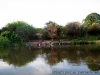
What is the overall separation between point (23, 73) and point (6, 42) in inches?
1036

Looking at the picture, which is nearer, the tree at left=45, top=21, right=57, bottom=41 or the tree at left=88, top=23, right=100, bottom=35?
the tree at left=45, top=21, right=57, bottom=41

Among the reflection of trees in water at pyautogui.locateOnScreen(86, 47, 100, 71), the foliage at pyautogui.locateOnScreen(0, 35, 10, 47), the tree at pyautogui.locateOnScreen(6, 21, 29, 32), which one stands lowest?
the reflection of trees in water at pyautogui.locateOnScreen(86, 47, 100, 71)

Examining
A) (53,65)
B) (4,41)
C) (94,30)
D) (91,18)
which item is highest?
(91,18)

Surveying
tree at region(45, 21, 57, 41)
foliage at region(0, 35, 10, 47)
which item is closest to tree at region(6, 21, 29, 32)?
tree at region(45, 21, 57, 41)

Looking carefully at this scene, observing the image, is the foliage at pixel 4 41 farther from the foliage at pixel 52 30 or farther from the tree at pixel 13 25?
the tree at pixel 13 25

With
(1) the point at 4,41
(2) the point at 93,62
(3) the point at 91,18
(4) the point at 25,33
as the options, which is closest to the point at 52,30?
(4) the point at 25,33

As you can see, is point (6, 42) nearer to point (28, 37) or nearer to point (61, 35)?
point (28, 37)

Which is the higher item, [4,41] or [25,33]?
[25,33]

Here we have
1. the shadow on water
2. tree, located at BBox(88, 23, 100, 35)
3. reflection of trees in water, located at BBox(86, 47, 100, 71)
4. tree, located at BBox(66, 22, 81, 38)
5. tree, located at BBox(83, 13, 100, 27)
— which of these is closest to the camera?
reflection of trees in water, located at BBox(86, 47, 100, 71)

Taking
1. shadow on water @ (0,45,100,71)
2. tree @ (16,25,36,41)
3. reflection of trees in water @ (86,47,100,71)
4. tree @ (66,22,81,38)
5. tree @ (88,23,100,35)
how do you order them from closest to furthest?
reflection of trees in water @ (86,47,100,71)
shadow on water @ (0,45,100,71)
tree @ (66,22,81,38)
tree @ (16,25,36,41)
tree @ (88,23,100,35)

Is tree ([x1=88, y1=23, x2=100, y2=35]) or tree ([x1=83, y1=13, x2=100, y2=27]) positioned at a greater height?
tree ([x1=83, y1=13, x2=100, y2=27])

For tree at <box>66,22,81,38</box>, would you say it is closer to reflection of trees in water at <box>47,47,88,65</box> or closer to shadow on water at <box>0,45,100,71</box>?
shadow on water at <box>0,45,100,71</box>

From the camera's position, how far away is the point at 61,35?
153 feet

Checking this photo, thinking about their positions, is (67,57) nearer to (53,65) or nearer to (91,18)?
(53,65)
